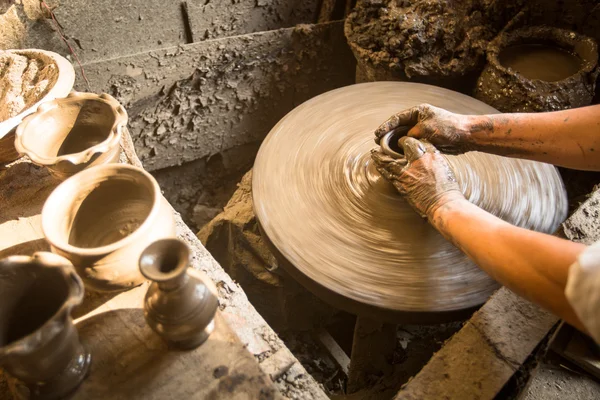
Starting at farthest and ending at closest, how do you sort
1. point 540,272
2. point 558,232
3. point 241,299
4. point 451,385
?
point 558,232
point 241,299
point 451,385
point 540,272

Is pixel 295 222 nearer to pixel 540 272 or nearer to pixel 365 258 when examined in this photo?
pixel 365 258

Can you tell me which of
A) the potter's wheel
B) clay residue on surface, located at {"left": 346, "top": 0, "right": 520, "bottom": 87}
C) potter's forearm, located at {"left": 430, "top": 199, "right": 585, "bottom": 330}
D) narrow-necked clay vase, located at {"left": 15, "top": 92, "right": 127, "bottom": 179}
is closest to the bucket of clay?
clay residue on surface, located at {"left": 346, "top": 0, "right": 520, "bottom": 87}

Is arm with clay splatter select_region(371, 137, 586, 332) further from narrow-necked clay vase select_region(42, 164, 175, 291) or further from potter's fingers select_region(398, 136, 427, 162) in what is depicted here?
narrow-necked clay vase select_region(42, 164, 175, 291)

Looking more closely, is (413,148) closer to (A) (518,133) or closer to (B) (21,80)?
(A) (518,133)

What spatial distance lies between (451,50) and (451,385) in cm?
208

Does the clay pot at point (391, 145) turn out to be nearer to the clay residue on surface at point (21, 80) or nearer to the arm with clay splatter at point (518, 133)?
the arm with clay splatter at point (518, 133)

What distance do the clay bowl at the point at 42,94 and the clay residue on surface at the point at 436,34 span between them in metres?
1.82

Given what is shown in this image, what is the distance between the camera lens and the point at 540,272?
1.15m

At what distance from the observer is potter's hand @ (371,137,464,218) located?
5.22 ft

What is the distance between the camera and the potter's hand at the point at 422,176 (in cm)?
159

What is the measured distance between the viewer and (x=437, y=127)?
69.9 inches

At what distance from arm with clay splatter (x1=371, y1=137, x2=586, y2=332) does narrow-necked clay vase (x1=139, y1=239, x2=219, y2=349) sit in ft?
2.76

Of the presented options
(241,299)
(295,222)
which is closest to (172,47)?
(295,222)

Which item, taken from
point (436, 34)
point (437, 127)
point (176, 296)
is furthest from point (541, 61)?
point (176, 296)
